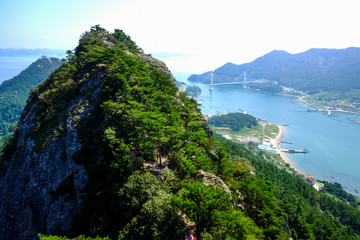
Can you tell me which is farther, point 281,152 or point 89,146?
point 281,152

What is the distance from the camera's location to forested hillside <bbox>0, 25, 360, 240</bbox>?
38.4ft

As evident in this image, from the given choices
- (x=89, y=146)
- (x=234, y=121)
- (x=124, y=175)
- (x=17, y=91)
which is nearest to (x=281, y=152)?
(x=234, y=121)

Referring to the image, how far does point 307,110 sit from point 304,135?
228ft

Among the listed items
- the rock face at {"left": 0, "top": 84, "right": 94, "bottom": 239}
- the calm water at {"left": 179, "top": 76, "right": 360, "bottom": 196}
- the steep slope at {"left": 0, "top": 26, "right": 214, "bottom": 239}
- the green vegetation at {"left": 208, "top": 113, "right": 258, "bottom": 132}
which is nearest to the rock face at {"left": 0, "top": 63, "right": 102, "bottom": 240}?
the rock face at {"left": 0, "top": 84, "right": 94, "bottom": 239}

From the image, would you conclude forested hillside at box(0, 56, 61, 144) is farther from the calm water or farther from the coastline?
the coastline

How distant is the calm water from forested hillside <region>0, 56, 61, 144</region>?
15138 centimetres

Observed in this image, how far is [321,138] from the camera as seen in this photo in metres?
122

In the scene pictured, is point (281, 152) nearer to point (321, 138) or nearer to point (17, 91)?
point (321, 138)

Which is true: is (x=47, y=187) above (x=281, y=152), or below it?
above

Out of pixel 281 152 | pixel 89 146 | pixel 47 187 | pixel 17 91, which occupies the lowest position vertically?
pixel 281 152

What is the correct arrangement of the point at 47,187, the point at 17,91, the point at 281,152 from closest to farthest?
the point at 47,187 → the point at 281,152 → the point at 17,91

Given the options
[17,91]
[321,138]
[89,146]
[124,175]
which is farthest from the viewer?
[17,91]

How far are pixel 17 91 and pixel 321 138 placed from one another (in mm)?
243294

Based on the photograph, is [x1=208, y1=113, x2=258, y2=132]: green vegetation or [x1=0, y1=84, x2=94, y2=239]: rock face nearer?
[x1=0, y1=84, x2=94, y2=239]: rock face
